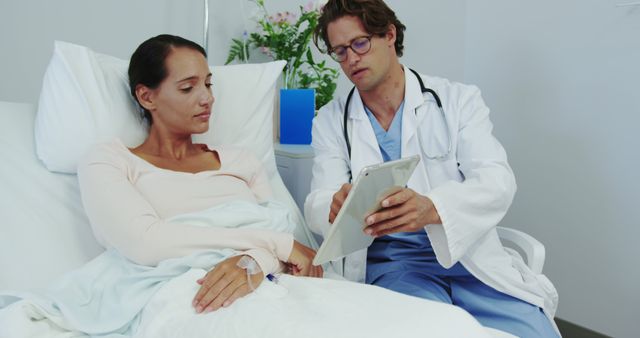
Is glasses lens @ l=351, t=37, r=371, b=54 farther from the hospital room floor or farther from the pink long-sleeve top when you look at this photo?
the hospital room floor

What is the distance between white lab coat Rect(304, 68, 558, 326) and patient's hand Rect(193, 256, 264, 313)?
1.19 feet

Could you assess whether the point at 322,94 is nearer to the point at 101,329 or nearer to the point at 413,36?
the point at 413,36

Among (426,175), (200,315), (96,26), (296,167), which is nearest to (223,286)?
(200,315)

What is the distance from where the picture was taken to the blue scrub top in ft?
4.66

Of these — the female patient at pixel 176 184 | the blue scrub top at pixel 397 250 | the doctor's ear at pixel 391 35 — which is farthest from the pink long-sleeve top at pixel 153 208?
the doctor's ear at pixel 391 35

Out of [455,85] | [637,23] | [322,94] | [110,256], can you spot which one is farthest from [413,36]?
[110,256]

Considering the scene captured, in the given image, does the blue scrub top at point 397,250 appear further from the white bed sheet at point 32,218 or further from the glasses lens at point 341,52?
the white bed sheet at point 32,218

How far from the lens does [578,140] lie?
84.8 inches

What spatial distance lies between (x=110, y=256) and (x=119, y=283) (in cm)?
10

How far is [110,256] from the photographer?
1.21 m

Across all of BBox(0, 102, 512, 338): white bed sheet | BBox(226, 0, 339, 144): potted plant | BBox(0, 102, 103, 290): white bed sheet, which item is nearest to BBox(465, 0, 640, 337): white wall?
BBox(226, 0, 339, 144): potted plant

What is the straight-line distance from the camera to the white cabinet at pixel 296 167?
188 centimetres

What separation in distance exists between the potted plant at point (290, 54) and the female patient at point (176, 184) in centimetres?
61

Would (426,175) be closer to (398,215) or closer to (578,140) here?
(398,215)
